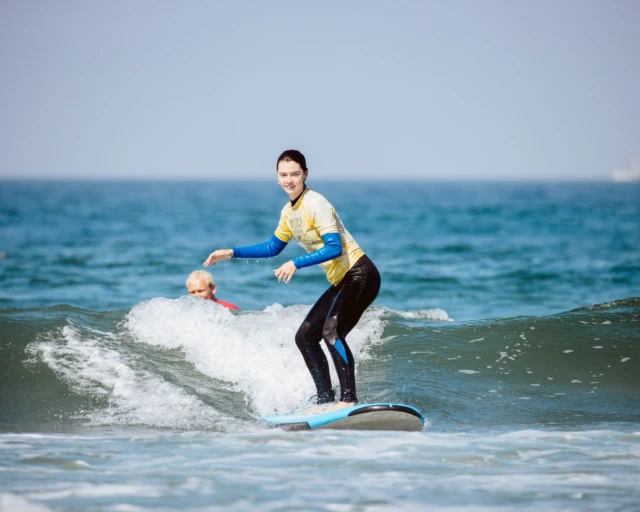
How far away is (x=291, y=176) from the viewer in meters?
6.00

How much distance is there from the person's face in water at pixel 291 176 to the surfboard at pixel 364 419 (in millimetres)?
1690

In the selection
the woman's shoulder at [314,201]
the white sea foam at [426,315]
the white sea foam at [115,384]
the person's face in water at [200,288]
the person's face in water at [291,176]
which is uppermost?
the person's face in water at [291,176]

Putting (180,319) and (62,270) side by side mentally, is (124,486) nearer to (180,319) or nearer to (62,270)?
(180,319)

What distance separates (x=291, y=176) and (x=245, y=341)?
11.6ft

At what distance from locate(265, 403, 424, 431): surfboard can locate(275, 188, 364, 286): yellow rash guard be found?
1014 mm

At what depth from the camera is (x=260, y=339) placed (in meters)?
9.13

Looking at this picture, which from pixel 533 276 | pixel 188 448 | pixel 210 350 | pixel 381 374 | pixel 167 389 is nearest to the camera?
pixel 188 448

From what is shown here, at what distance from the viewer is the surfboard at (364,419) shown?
5840 millimetres

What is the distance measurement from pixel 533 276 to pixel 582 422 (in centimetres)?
1380

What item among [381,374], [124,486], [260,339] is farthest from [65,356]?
[124,486]

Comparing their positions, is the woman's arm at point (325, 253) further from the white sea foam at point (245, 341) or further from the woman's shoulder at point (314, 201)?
Result: the white sea foam at point (245, 341)

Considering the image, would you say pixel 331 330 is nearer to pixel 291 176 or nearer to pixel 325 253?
pixel 325 253

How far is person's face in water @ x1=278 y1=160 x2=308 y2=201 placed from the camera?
6.00 m

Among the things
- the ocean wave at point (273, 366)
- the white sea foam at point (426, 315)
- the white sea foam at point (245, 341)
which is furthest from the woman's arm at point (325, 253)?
the white sea foam at point (426, 315)
